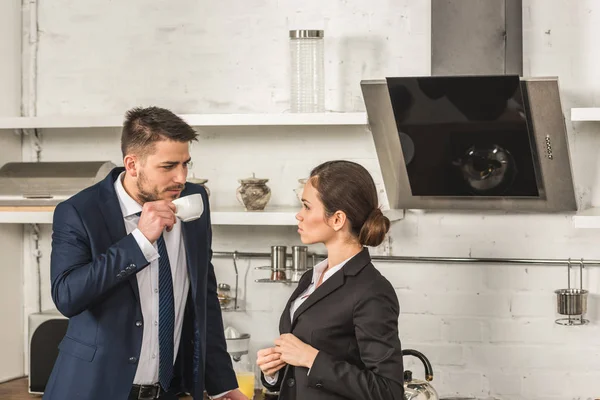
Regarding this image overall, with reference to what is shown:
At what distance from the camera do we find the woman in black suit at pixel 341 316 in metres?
1.95

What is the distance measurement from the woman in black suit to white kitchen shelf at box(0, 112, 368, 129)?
1059 millimetres

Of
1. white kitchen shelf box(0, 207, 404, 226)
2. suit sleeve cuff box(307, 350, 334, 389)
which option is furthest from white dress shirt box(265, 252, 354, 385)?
white kitchen shelf box(0, 207, 404, 226)

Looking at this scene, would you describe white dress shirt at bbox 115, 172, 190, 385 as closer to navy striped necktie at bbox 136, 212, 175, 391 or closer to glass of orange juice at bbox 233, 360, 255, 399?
navy striped necktie at bbox 136, 212, 175, 391

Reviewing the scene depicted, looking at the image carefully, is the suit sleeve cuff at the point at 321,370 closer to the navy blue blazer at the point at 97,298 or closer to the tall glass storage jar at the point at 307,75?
the navy blue blazer at the point at 97,298

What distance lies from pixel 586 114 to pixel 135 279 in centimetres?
158

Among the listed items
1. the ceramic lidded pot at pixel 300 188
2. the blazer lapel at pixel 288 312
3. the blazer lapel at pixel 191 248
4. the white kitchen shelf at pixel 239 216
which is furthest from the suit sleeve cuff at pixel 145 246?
the ceramic lidded pot at pixel 300 188

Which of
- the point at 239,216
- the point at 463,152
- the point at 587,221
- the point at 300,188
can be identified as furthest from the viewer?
the point at 300,188

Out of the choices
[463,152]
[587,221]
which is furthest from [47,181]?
[587,221]

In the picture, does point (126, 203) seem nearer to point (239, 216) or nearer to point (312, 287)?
point (312, 287)

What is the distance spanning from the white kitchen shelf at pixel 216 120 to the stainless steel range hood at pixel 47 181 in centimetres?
16

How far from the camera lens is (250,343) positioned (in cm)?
355

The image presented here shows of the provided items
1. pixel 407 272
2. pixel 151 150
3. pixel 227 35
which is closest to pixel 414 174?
pixel 407 272

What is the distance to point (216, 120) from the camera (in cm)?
324

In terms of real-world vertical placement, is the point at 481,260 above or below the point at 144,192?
below
